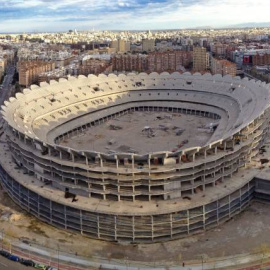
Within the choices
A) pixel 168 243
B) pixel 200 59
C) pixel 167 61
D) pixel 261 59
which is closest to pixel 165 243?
pixel 168 243

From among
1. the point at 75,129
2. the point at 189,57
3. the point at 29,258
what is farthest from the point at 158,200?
the point at 189,57

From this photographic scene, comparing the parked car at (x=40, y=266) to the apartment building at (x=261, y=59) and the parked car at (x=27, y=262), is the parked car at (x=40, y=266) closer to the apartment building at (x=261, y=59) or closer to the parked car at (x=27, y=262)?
the parked car at (x=27, y=262)

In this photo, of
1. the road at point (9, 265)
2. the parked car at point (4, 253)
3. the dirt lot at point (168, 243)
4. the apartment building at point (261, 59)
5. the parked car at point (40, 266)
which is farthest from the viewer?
the apartment building at point (261, 59)

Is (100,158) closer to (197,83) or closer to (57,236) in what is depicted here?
(57,236)

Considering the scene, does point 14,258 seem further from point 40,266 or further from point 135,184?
point 135,184

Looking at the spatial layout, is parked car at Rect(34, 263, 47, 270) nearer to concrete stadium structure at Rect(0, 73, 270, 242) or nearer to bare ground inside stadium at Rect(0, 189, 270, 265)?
bare ground inside stadium at Rect(0, 189, 270, 265)

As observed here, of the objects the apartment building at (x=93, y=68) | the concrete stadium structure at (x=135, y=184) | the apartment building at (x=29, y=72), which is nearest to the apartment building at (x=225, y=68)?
the apartment building at (x=93, y=68)
